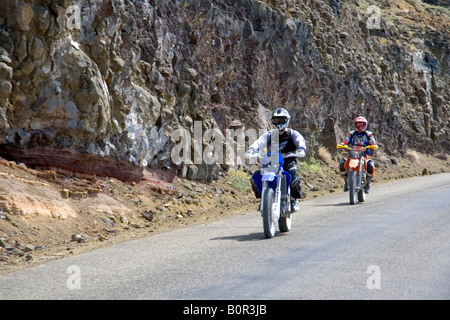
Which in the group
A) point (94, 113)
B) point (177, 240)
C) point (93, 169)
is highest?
point (94, 113)

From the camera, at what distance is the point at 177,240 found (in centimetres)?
1011

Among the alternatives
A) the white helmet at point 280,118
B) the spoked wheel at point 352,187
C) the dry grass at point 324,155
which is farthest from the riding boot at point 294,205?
the dry grass at point 324,155

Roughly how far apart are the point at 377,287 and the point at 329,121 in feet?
77.7

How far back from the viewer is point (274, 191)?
10.1m

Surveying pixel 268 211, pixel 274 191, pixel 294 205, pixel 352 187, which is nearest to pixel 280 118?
pixel 274 191

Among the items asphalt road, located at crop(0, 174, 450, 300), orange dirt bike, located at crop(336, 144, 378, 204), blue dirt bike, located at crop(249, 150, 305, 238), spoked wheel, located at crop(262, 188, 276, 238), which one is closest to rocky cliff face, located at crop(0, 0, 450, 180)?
asphalt road, located at crop(0, 174, 450, 300)

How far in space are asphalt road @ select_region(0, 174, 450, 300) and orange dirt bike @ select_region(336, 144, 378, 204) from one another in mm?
3496

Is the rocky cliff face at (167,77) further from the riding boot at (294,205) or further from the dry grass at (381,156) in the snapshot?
Result: the riding boot at (294,205)

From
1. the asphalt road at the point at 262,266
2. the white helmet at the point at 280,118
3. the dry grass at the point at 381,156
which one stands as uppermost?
the white helmet at the point at 280,118

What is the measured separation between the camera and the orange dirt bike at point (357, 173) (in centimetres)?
1557

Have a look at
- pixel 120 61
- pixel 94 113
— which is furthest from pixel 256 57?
pixel 94 113

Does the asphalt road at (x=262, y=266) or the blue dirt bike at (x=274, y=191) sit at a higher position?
the blue dirt bike at (x=274, y=191)

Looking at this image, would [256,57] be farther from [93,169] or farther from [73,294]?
[73,294]

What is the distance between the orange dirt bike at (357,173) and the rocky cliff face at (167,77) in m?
4.15
